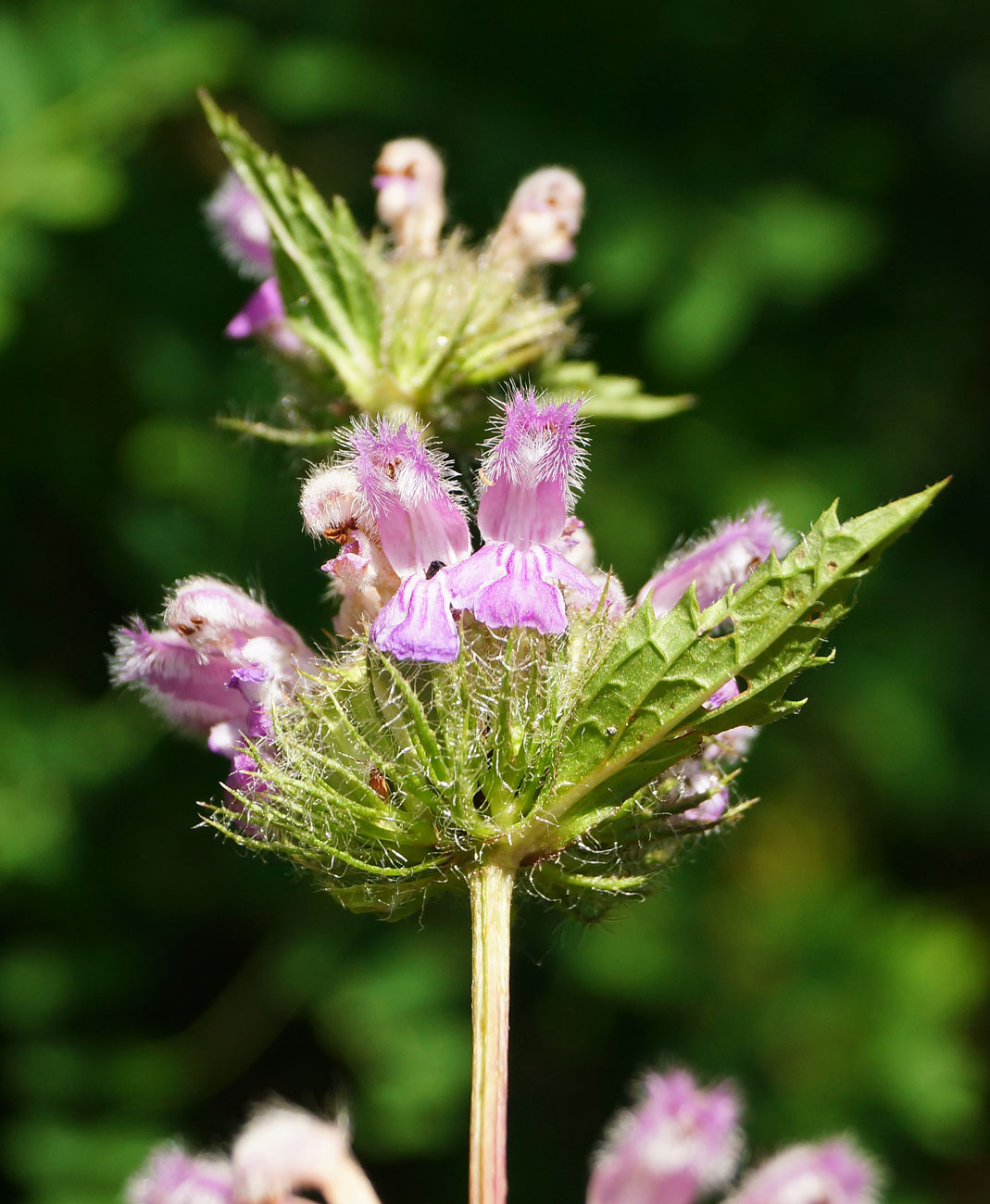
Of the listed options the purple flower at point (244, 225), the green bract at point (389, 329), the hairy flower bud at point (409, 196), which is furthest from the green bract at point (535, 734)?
the purple flower at point (244, 225)

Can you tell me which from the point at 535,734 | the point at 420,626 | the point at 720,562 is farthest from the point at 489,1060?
the point at 720,562

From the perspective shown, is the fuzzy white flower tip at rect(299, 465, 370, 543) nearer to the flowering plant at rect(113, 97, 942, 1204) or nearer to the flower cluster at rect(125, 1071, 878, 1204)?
the flowering plant at rect(113, 97, 942, 1204)

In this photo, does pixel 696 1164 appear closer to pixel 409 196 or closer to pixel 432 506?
pixel 432 506

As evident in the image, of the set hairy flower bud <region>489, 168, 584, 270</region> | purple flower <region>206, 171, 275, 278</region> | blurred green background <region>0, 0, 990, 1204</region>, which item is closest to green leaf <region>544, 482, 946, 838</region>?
hairy flower bud <region>489, 168, 584, 270</region>

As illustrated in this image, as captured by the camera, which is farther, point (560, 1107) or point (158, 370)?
point (560, 1107)

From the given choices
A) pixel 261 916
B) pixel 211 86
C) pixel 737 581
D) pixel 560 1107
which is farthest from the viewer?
pixel 560 1107

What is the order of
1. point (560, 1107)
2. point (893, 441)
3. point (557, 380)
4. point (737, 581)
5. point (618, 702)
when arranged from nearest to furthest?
1. point (618, 702)
2. point (737, 581)
3. point (557, 380)
4. point (560, 1107)
5. point (893, 441)

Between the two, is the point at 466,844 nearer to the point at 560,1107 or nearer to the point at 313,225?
the point at 313,225

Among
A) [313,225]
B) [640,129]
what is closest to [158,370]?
[640,129]
